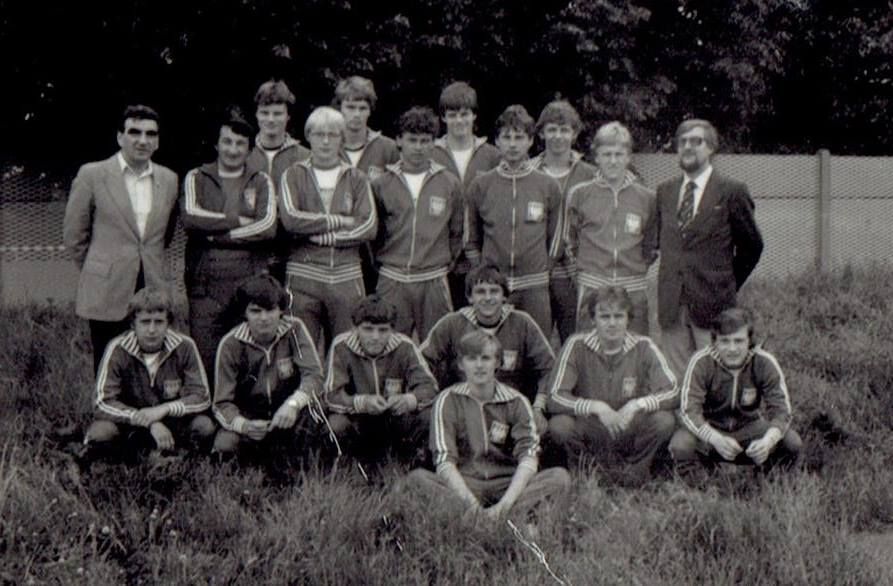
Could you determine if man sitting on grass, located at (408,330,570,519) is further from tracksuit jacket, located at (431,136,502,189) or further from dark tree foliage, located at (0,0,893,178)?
dark tree foliage, located at (0,0,893,178)

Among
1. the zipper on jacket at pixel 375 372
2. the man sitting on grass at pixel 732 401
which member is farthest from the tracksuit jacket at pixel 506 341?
the man sitting on grass at pixel 732 401

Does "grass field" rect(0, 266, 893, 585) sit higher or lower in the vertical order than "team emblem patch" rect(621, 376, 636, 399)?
lower

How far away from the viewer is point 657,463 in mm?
6066

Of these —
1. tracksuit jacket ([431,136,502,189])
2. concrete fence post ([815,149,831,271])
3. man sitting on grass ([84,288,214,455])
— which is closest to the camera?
man sitting on grass ([84,288,214,455])

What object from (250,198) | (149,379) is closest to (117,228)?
(250,198)

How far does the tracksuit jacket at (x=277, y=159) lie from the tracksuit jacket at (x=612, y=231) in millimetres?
1630

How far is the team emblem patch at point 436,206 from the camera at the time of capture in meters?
6.74

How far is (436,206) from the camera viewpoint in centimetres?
675

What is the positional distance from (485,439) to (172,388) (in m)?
1.67

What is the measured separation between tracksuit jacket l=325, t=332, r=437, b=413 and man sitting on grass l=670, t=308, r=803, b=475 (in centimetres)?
134

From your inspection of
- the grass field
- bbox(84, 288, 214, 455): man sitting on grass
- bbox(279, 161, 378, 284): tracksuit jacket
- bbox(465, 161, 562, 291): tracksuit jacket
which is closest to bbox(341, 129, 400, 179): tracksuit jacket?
bbox(279, 161, 378, 284): tracksuit jacket

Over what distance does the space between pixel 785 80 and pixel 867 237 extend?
596cm

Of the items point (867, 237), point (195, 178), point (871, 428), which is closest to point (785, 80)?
point (867, 237)

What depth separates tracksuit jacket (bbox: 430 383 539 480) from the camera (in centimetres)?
555
